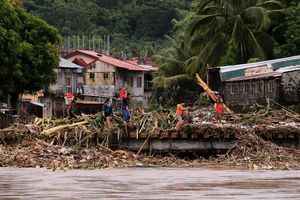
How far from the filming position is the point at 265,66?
38469mm

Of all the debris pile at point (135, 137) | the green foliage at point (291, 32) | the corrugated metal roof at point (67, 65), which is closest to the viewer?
the debris pile at point (135, 137)

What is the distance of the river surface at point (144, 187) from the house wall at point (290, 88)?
58.3 ft

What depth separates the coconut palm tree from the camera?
46.8 metres

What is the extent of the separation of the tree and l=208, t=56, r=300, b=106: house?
1250cm

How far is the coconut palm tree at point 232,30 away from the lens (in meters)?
46.8

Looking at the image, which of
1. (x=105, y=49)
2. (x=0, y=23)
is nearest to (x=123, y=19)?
(x=105, y=49)

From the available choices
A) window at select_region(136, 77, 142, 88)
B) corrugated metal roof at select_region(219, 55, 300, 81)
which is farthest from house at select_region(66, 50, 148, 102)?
corrugated metal roof at select_region(219, 55, 300, 81)

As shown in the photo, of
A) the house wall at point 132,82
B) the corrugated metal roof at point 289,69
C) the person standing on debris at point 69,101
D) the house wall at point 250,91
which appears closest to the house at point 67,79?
the house wall at point 132,82

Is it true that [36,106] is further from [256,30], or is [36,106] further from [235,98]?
[235,98]

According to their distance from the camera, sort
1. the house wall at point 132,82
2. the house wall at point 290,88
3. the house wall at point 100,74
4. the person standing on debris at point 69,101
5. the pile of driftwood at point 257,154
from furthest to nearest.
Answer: the house wall at point 132,82 < the house wall at point 100,74 < the house wall at point 290,88 < the person standing on debris at point 69,101 < the pile of driftwood at point 257,154

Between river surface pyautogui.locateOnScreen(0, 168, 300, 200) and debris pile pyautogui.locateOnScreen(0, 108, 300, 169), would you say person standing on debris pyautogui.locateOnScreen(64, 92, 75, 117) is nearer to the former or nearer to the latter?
debris pile pyautogui.locateOnScreen(0, 108, 300, 169)

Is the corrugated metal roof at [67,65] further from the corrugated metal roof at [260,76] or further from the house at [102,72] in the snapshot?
the corrugated metal roof at [260,76]

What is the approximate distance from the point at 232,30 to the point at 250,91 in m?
9.78

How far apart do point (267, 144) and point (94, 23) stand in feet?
275
